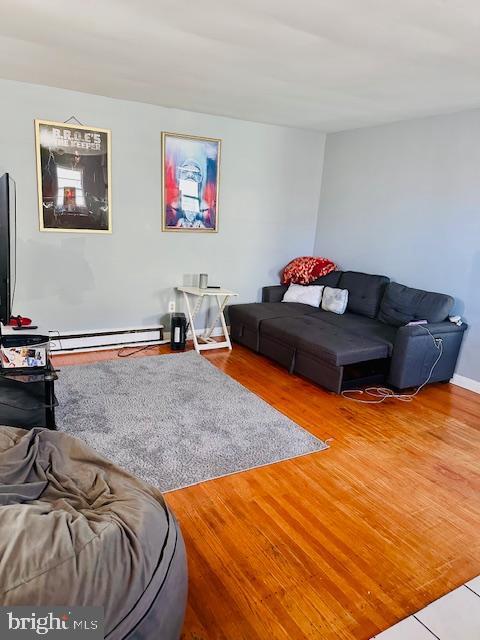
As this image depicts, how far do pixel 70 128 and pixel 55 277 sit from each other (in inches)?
52.0

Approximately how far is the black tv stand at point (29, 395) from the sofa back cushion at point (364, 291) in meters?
3.04

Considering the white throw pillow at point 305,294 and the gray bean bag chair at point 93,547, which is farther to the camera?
the white throw pillow at point 305,294

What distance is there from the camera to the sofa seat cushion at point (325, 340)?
11.0ft

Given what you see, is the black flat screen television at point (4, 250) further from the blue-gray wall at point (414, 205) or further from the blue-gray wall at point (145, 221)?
the blue-gray wall at point (414, 205)

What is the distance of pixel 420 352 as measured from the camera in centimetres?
342

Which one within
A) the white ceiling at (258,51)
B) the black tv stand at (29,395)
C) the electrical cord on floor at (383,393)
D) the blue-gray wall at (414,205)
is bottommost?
the electrical cord on floor at (383,393)

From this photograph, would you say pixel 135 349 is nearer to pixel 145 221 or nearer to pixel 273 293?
pixel 145 221

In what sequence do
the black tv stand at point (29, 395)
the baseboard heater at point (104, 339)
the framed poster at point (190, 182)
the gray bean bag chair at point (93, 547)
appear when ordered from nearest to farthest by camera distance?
the gray bean bag chair at point (93, 547), the black tv stand at point (29, 395), the baseboard heater at point (104, 339), the framed poster at point (190, 182)

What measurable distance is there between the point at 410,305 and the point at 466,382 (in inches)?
32.7

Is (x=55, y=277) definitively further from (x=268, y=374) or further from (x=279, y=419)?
(x=279, y=419)

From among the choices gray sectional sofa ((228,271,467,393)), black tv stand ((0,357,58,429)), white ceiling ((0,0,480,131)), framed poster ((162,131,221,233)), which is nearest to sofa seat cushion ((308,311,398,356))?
gray sectional sofa ((228,271,467,393))

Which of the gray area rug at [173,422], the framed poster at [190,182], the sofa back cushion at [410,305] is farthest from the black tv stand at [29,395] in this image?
the sofa back cushion at [410,305]

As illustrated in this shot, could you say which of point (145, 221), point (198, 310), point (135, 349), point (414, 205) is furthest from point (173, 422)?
point (414, 205)

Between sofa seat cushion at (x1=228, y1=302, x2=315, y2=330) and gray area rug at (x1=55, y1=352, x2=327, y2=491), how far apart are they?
75cm
